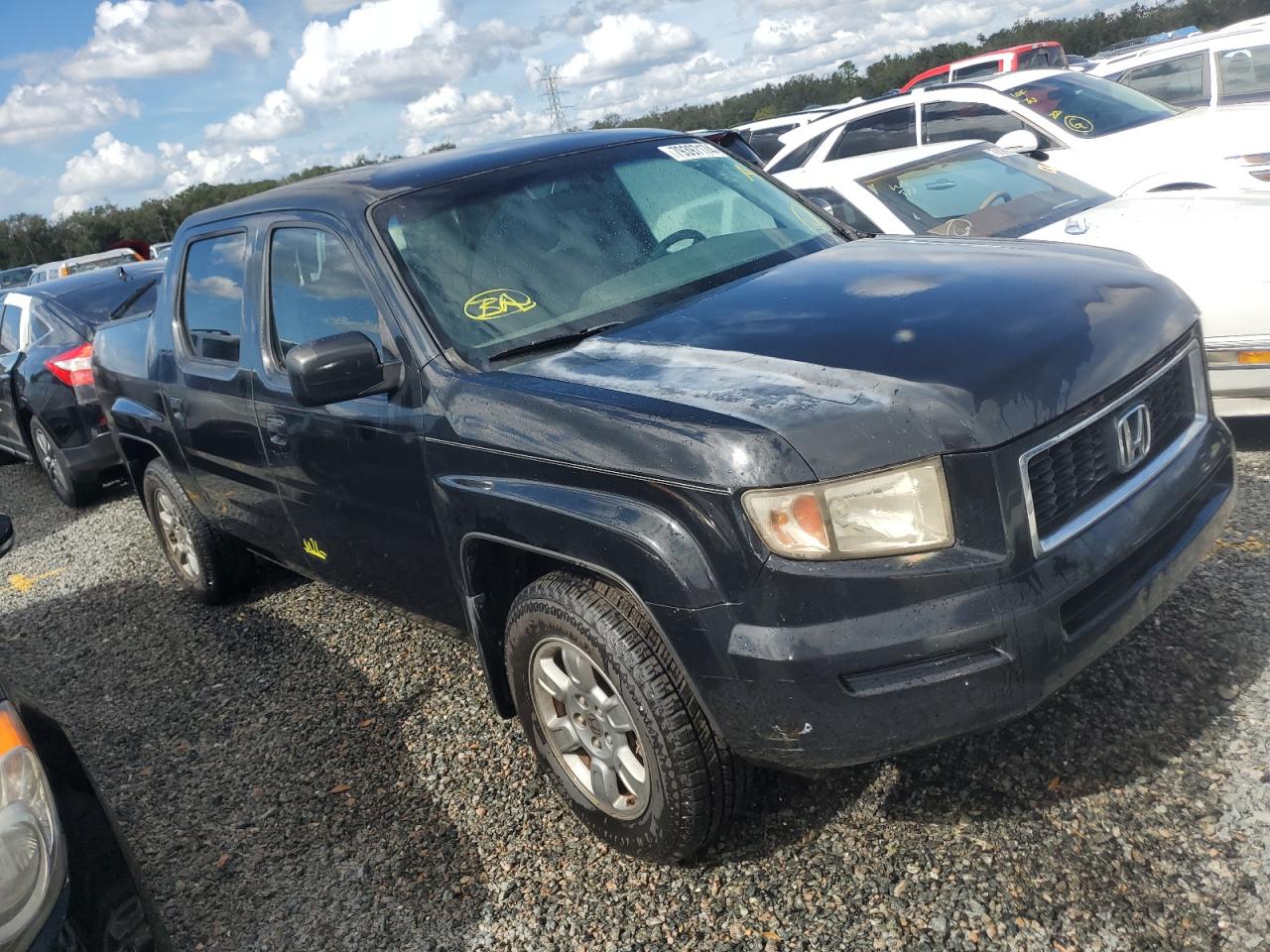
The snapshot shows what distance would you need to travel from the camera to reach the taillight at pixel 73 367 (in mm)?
7559

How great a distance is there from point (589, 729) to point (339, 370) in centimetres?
121

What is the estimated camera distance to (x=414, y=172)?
11.5ft

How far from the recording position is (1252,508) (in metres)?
4.15

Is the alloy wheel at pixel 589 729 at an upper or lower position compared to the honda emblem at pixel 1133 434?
lower

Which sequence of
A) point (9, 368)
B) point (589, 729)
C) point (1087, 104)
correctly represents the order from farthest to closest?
point (9, 368) < point (1087, 104) < point (589, 729)

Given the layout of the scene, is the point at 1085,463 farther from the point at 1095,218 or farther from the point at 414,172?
the point at 1095,218

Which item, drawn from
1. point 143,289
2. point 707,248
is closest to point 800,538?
point 707,248

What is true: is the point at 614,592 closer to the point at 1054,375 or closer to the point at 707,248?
the point at 1054,375

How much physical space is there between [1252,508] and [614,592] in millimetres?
2989

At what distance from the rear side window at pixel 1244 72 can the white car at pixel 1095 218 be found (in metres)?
4.95

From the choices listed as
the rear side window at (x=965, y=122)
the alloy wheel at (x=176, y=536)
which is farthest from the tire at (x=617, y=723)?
the rear side window at (x=965, y=122)

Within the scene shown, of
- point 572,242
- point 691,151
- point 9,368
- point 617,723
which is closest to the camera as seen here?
point 617,723

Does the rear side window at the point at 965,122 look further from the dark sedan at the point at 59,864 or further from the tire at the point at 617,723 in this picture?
the dark sedan at the point at 59,864

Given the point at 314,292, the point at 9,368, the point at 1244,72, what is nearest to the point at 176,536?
the point at 314,292
